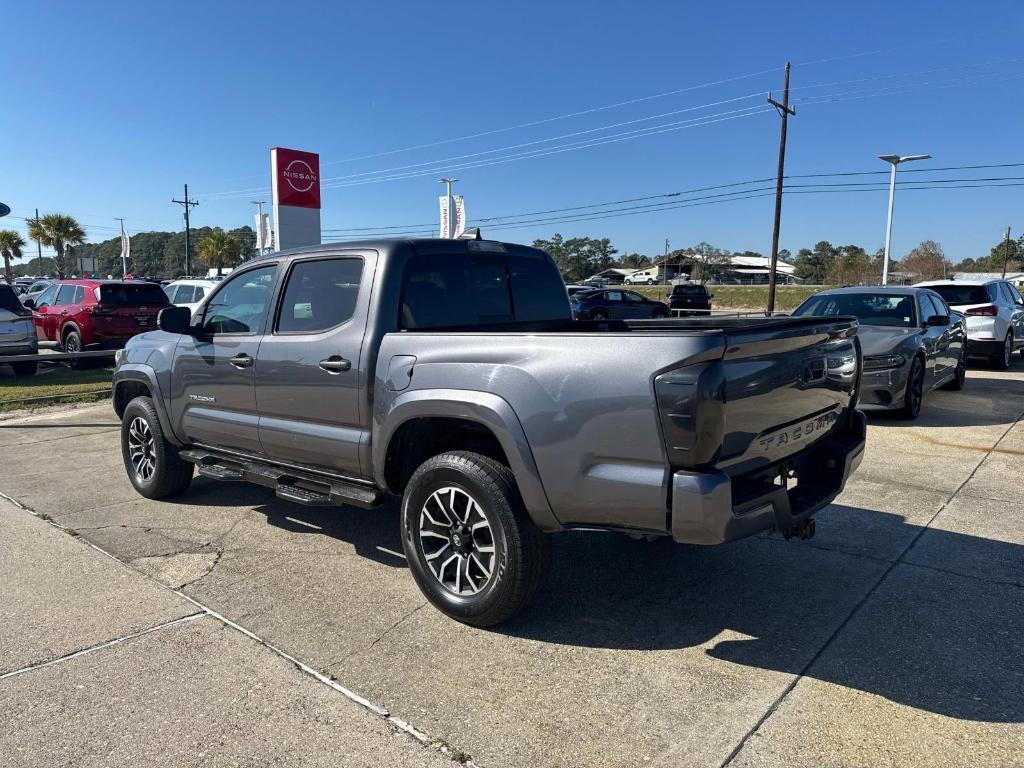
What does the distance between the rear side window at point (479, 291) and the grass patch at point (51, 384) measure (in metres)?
9.13

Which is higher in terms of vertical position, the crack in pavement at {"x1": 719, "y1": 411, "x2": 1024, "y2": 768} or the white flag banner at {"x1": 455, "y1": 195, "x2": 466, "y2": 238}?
the white flag banner at {"x1": 455, "y1": 195, "x2": 466, "y2": 238}

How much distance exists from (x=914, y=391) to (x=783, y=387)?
21.3 feet

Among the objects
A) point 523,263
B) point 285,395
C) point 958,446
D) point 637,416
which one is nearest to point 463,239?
point 523,263

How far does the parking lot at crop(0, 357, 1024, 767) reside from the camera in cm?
269

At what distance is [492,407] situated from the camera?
3.32 m

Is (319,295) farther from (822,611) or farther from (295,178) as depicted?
(295,178)

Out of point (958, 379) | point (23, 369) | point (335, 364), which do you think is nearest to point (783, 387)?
point (335, 364)

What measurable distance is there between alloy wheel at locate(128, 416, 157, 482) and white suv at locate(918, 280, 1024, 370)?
13.1m

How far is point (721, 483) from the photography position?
2834mm

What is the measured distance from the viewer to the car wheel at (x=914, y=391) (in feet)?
27.9

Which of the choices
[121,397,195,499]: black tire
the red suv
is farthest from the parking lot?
the red suv

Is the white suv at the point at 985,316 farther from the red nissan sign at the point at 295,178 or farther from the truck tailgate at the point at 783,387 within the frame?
the red nissan sign at the point at 295,178

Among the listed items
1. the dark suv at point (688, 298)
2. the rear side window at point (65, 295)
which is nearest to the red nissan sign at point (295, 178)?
the rear side window at point (65, 295)

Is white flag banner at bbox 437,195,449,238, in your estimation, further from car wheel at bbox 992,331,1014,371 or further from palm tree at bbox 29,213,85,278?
palm tree at bbox 29,213,85,278
